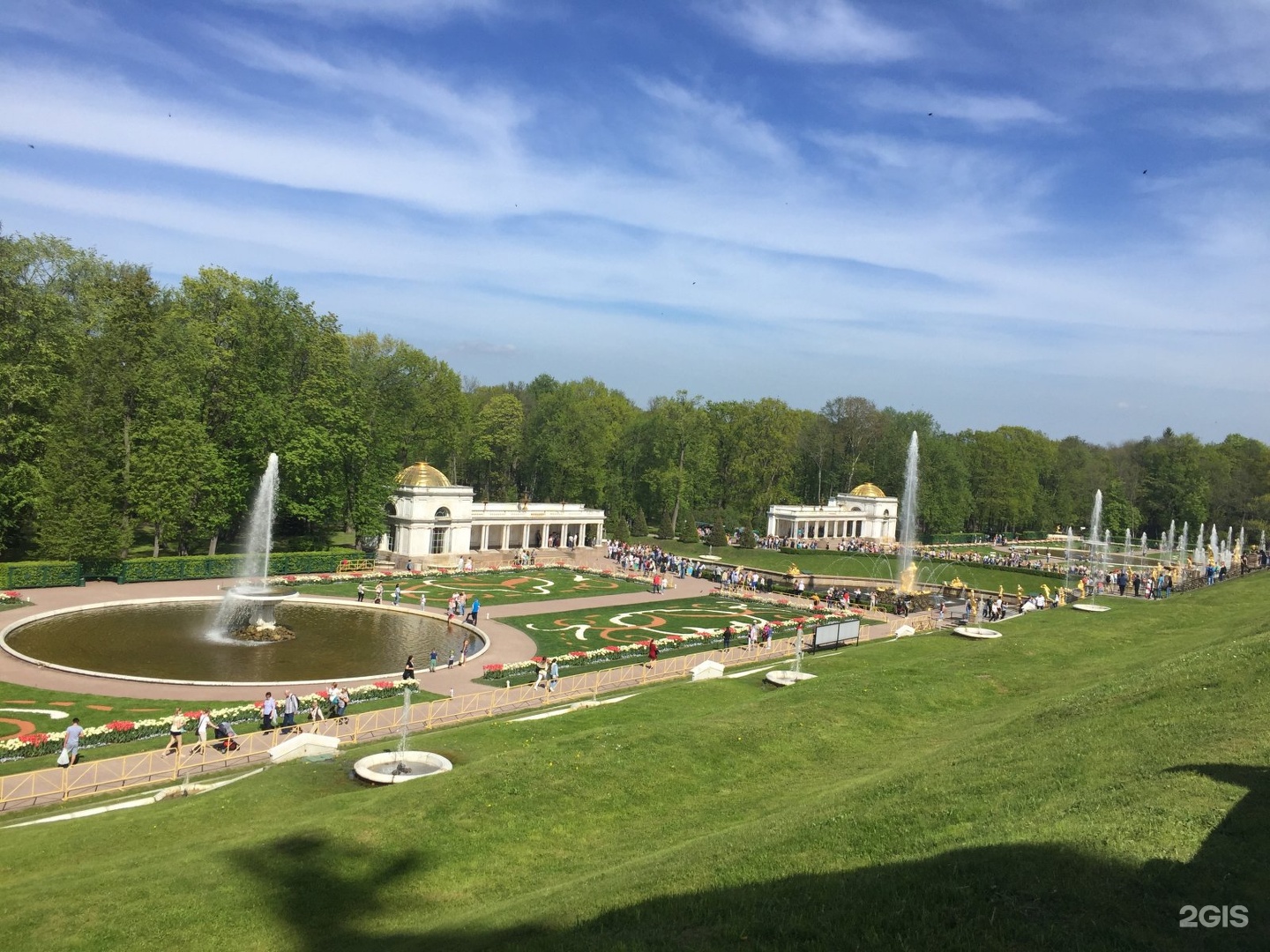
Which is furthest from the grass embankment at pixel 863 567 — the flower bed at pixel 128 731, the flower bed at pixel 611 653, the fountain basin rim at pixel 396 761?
the fountain basin rim at pixel 396 761

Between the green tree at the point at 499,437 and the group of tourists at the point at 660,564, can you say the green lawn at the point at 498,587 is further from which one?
the green tree at the point at 499,437

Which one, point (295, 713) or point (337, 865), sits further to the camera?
point (295, 713)

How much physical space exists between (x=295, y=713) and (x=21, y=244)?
134 feet

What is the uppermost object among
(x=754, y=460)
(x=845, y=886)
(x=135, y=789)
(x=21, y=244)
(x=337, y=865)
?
(x=21, y=244)

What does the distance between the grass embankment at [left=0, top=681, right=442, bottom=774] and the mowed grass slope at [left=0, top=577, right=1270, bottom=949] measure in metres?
4.83

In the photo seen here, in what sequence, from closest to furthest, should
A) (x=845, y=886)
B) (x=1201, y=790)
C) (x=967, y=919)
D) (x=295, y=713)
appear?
(x=967, y=919) < (x=845, y=886) < (x=1201, y=790) < (x=295, y=713)

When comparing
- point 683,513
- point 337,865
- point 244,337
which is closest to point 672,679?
point 337,865

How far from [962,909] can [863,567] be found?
6278 cm

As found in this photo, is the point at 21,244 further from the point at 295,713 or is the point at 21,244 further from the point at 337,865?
the point at 337,865

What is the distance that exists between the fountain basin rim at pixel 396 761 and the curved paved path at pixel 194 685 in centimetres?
819

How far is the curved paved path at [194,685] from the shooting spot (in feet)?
79.8

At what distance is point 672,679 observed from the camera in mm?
28844

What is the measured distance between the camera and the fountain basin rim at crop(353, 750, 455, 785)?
54.6ft

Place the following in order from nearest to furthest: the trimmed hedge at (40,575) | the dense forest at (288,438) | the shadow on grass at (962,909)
Answer: the shadow on grass at (962,909), the trimmed hedge at (40,575), the dense forest at (288,438)
